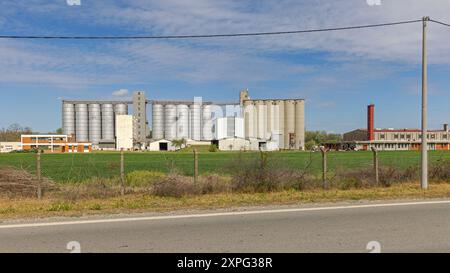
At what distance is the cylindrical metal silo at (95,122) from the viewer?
363 ft

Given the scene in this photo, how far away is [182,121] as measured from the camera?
109 m

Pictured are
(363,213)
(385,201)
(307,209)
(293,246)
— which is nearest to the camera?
(293,246)

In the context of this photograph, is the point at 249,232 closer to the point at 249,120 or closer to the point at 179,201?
the point at 179,201

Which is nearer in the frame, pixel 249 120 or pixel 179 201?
pixel 179 201

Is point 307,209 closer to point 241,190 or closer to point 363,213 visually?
point 363,213

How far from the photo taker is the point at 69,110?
10981cm

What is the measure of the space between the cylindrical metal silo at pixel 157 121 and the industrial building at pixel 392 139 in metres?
59.7

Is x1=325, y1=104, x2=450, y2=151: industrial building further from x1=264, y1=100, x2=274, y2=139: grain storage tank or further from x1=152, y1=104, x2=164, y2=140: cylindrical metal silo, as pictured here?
x1=152, y1=104, x2=164, y2=140: cylindrical metal silo

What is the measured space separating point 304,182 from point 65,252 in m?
8.70

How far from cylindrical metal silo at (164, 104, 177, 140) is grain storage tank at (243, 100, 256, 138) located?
23.5 meters

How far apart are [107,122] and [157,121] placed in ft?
51.4

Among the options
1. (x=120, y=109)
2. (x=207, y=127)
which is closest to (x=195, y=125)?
(x=207, y=127)
